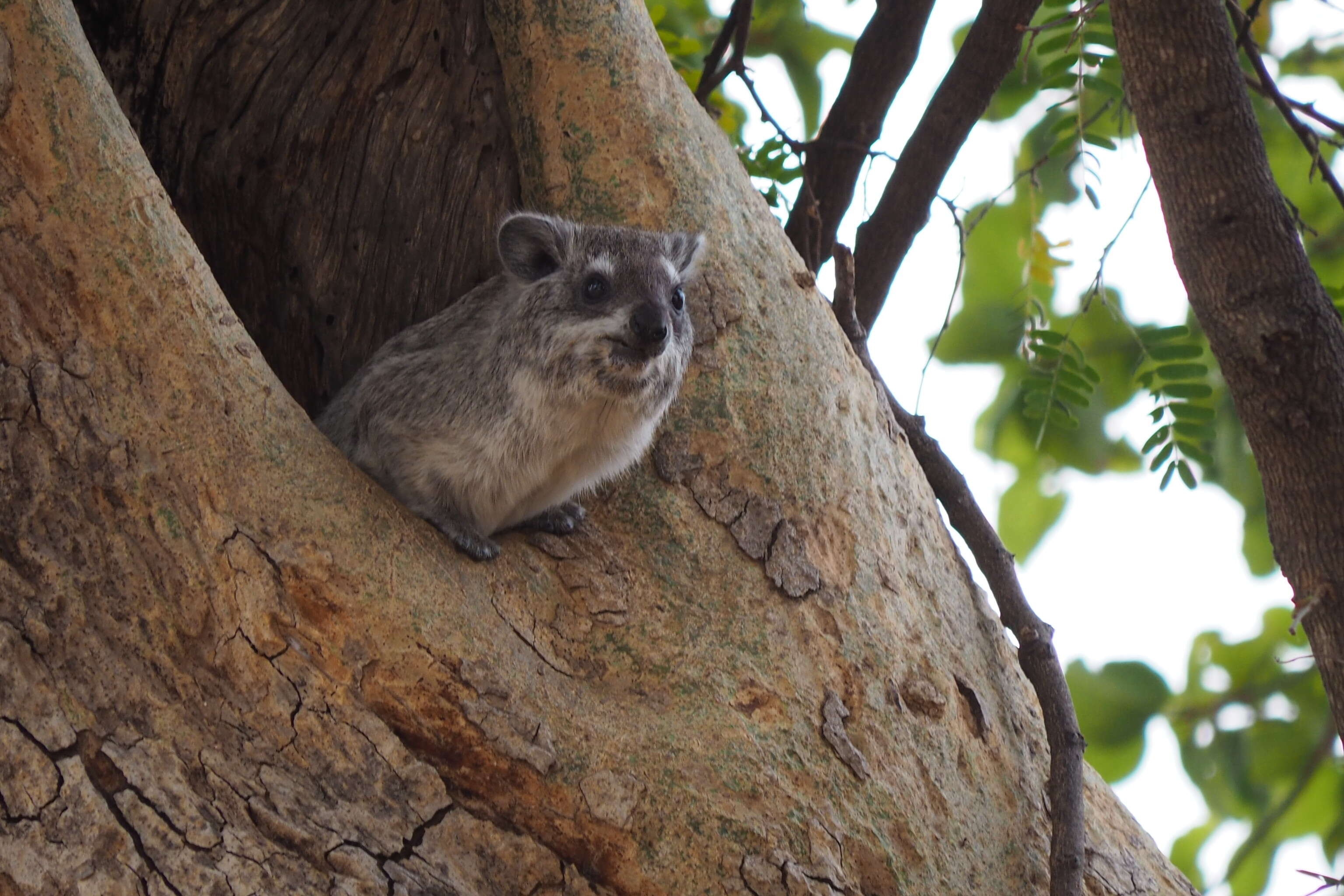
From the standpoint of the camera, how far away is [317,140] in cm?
483

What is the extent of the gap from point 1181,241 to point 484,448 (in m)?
2.18

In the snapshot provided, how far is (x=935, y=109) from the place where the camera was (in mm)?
5734

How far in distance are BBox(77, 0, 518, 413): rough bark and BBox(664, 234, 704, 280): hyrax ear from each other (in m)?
0.94

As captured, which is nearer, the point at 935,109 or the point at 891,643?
the point at 891,643

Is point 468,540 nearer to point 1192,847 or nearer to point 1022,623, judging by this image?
point 1022,623

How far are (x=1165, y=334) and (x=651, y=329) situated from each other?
215cm

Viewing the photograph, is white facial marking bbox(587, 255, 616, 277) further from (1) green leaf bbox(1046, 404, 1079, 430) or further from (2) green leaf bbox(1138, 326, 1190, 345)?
(2) green leaf bbox(1138, 326, 1190, 345)

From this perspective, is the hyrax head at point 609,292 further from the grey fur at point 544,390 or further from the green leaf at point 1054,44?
the green leaf at point 1054,44

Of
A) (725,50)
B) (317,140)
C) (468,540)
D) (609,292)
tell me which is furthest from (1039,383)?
(317,140)

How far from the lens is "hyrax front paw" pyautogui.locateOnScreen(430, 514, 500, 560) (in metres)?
3.74

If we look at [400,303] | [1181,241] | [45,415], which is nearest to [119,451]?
[45,415]

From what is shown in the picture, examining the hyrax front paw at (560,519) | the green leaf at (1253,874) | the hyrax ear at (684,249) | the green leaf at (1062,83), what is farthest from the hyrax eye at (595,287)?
the green leaf at (1253,874)

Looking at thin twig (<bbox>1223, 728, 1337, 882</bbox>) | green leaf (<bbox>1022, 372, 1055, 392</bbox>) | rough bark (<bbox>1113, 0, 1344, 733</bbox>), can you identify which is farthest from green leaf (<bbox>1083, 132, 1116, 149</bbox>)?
thin twig (<bbox>1223, 728, 1337, 882</bbox>)

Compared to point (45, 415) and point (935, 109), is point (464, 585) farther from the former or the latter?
point (935, 109)
